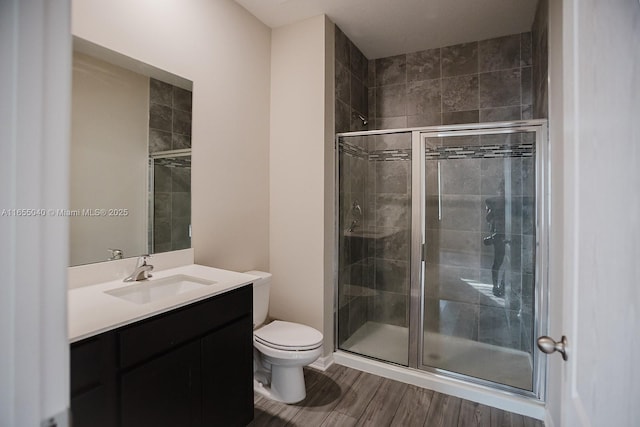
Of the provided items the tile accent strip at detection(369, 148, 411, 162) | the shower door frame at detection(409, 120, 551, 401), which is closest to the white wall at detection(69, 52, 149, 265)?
the tile accent strip at detection(369, 148, 411, 162)

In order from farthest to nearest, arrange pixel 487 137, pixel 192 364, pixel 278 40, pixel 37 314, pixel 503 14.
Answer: pixel 278 40, pixel 503 14, pixel 487 137, pixel 192 364, pixel 37 314

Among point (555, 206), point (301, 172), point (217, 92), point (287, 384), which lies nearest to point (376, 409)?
point (287, 384)

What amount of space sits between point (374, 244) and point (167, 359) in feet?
6.28

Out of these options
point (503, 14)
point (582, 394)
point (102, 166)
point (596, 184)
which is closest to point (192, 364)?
point (102, 166)

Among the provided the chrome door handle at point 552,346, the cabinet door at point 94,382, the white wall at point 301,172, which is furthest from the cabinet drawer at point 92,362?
the white wall at point 301,172

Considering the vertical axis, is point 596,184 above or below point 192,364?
above

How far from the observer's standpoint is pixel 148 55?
1790 millimetres

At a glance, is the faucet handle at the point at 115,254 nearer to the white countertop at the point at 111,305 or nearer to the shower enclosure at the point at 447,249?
the white countertop at the point at 111,305

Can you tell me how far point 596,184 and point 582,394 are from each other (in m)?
0.45

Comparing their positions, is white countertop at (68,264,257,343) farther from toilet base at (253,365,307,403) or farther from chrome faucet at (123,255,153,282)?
toilet base at (253,365,307,403)

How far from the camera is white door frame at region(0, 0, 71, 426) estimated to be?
1.28ft

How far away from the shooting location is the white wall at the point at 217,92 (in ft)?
5.62

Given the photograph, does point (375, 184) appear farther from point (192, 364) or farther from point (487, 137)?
point (192, 364)

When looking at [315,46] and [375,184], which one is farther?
[375,184]
